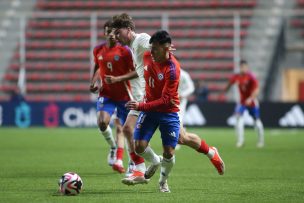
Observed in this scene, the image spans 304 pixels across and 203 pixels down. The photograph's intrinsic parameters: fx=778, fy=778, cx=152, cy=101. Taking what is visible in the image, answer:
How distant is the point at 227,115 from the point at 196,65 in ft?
9.21

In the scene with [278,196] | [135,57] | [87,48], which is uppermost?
[135,57]

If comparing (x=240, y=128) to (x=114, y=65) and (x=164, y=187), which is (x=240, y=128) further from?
(x=164, y=187)

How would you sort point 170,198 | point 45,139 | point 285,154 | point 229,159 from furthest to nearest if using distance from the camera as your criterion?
1. point 45,139
2. point 285,154
3. point 229,159
4. point 170,198

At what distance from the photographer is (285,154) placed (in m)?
16.9

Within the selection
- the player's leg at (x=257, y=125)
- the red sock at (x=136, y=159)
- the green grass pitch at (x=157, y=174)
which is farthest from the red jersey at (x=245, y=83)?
the red sock at (x=136, y=159)

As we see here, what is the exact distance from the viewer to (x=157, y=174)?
12.3 metres

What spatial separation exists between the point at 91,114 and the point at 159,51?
20.0m

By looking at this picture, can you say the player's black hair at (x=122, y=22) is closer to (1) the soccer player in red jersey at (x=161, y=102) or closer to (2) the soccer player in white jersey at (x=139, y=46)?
(2) the soccer player in white jersey at (x=139, y=46)

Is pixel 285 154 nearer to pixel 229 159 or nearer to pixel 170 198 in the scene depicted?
pixel 229 159

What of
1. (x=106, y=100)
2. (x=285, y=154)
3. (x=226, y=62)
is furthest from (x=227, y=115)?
(x=106, y=100)

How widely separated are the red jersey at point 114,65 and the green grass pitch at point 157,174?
1.29 meters

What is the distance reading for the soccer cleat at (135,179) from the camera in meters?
9.80

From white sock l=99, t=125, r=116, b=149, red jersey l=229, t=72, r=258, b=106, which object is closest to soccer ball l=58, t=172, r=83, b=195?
white sock l=99, t=125, r=116, b=149

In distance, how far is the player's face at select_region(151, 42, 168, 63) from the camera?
924 cm
